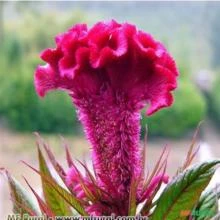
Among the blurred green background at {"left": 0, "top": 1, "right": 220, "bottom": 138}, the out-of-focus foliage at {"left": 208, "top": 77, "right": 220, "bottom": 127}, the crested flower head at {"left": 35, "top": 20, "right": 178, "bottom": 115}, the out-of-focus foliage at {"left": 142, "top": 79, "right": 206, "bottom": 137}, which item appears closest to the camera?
the crested flower head at {"left": 35, "top": 20, "right": 178, "bottom": 115}

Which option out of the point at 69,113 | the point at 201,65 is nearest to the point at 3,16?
the point at 69,113

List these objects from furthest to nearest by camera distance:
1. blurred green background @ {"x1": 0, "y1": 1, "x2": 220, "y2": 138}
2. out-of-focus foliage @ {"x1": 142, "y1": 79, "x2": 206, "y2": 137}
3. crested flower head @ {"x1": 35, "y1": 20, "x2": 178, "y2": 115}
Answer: out-of-focus foliage @ {"x1": 142, "y1": 79, "x2": 206, "y2": 137} < blurred green background @ {"x1": 0, "y1": 1, "x2": 220, "y2": 138} < crested flower head @ {"x1": 35, "y1": 20, "x2": 178, "y2": 115}

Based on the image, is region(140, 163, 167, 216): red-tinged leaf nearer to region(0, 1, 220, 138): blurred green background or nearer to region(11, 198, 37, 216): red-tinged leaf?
region(11, 198, 37, 216): red-tinged leaf

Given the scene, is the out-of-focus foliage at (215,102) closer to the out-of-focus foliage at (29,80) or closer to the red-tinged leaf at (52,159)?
the out-of-focus foliage at (29,80)

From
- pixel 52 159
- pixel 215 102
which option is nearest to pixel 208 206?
pixel 52 159

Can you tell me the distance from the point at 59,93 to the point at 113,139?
5.42 meters

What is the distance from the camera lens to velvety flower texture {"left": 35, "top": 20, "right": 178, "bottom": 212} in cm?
44

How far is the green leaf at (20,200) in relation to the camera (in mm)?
505

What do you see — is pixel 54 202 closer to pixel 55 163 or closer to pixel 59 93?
pixel 55 163

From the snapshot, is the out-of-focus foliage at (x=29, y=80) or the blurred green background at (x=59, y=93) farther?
the out-of-focus foliage at (x=29, y=80)

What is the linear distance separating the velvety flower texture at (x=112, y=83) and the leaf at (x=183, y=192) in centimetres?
3

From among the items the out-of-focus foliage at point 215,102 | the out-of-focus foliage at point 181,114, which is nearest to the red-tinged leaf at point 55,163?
the out-of-focus foliage at point 181,114

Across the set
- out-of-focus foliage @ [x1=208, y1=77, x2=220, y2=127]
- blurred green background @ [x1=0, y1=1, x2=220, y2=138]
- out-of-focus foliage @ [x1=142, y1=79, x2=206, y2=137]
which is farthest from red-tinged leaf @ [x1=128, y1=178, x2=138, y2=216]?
out-of-focus foliage @ [x1=208, y1=77, x2=220, y2=127]

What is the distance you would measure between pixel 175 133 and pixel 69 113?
1.15m
